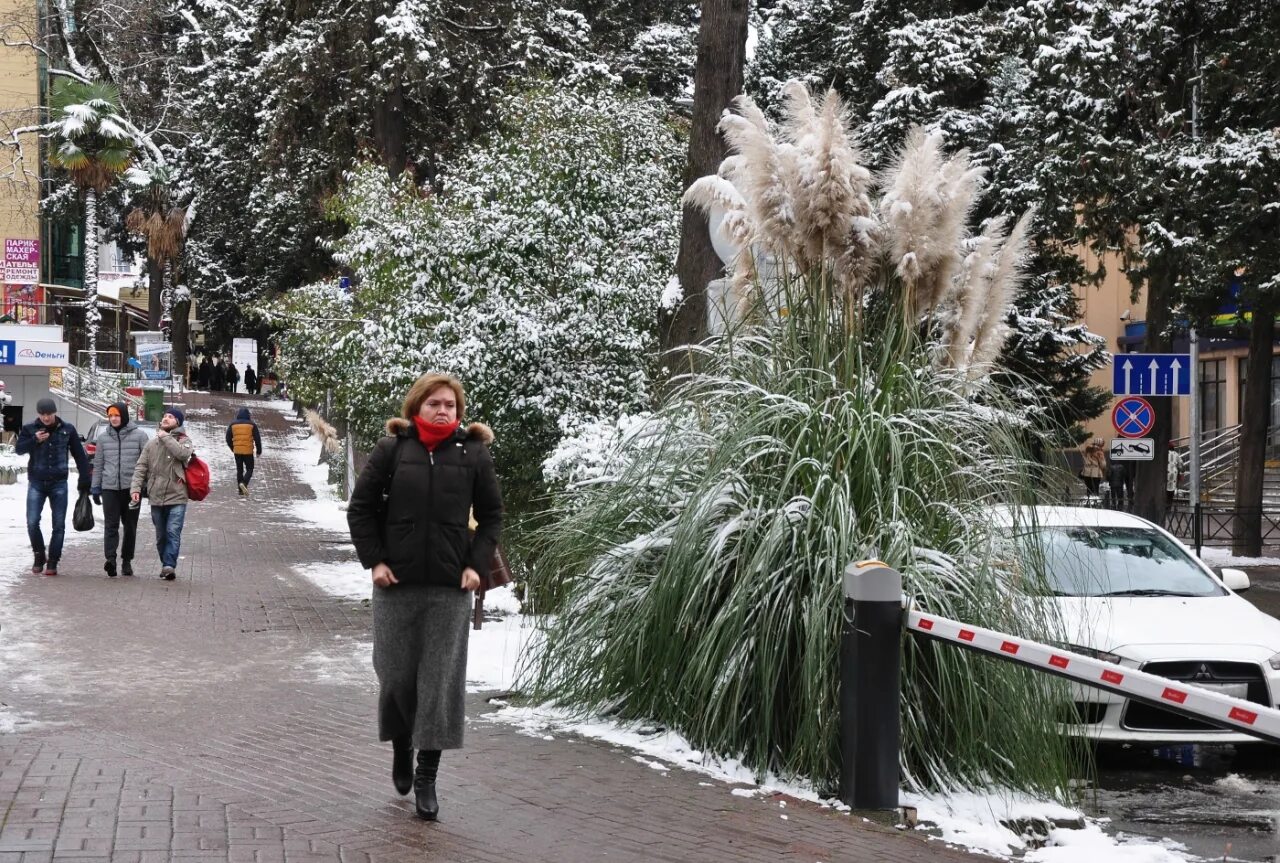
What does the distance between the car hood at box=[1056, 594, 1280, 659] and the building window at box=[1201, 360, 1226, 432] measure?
137ft

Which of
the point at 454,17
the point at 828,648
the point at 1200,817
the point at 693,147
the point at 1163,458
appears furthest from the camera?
the point at 454,17

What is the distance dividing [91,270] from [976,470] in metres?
53.4

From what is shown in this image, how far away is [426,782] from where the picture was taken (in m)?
6.22

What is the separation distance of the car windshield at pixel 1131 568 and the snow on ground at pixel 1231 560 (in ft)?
49.2

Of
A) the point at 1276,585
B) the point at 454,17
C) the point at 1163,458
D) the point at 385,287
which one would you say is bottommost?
the point at 1276,585

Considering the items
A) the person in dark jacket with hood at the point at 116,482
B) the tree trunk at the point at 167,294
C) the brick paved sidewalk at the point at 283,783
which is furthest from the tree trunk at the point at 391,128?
the tree trunk at the point at 167,294

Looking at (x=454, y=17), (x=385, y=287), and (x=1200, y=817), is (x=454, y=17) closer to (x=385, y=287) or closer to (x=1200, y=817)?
(x=385, y=287)

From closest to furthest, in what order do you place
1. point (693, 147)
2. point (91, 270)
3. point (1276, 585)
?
point (693, 147) < point (1276, 585) < point (91, 270)

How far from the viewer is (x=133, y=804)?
6.30 m

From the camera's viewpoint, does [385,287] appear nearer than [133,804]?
No

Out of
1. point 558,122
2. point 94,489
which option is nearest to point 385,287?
point 558,122

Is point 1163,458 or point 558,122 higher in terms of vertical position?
Result: point 558,122

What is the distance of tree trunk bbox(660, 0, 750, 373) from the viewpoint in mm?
12977

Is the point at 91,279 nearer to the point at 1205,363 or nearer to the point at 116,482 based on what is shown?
the point at 1205,363
